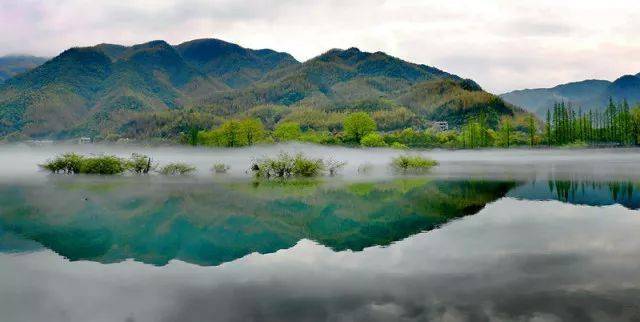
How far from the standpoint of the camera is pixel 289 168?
49125mm

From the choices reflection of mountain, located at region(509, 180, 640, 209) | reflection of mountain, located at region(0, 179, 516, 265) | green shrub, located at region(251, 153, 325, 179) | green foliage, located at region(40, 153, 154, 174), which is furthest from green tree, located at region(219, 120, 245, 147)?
reflection of mountain, located at region(509, 180, 640, 209)

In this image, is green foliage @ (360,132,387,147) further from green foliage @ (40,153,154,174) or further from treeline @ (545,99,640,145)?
green foliage @ (40,153,154,174)

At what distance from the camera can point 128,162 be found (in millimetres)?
56719

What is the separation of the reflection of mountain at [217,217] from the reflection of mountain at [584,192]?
196cm

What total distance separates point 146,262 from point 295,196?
1739 cm

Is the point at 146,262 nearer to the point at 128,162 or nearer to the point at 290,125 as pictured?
the point at 128,162

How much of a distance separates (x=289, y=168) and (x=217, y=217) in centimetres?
2534

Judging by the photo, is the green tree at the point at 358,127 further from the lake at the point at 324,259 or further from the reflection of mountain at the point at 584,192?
the lake at the point at 324,259

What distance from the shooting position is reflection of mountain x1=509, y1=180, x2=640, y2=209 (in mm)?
27645

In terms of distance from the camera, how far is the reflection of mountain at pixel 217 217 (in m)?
17.4

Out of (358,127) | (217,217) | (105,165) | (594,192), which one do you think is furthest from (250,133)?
(217,217)

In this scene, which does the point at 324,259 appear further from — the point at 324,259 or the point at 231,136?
the point at 231,136

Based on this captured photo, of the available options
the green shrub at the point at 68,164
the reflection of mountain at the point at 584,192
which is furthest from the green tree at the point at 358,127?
the reflection of mountain at the point at 584,192

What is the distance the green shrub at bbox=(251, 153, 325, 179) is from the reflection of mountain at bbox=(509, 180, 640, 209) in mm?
18455
